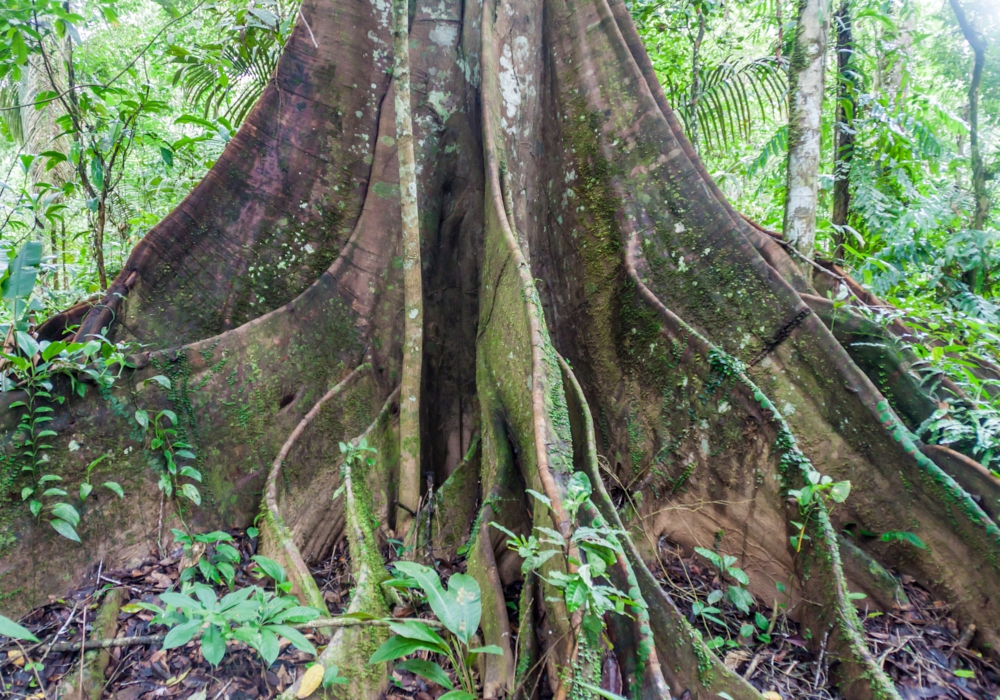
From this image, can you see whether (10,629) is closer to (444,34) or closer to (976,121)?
(444,34)

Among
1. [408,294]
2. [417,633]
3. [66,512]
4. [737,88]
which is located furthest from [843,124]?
[66,512]

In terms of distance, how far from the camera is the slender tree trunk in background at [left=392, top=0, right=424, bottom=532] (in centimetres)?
297

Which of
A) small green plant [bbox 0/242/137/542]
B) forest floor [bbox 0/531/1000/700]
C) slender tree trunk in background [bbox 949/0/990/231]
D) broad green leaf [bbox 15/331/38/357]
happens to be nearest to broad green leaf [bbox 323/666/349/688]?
forest floor [bbox 0/531/1000/700]

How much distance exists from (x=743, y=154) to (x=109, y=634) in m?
9.09

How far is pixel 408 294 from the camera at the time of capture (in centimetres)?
309

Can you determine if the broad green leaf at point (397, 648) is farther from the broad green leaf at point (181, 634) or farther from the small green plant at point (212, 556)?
the small green plant at point (212, 556)

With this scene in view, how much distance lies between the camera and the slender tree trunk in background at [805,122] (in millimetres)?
3855

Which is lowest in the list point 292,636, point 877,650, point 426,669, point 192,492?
point 877,650

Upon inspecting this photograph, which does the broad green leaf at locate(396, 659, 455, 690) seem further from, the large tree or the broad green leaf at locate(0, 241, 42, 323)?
the broad green leaf at locate(0, 241, 42, 323)

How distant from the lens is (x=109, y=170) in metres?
3.96

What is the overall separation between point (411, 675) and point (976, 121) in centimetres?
590

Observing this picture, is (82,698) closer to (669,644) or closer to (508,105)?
(669,644)

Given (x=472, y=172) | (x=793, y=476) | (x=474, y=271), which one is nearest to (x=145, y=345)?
(x=474, y=271)

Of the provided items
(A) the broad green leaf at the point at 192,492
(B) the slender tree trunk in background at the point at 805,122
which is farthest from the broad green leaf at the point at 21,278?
(B) the slender tree trunk in background at the point at 805,122
